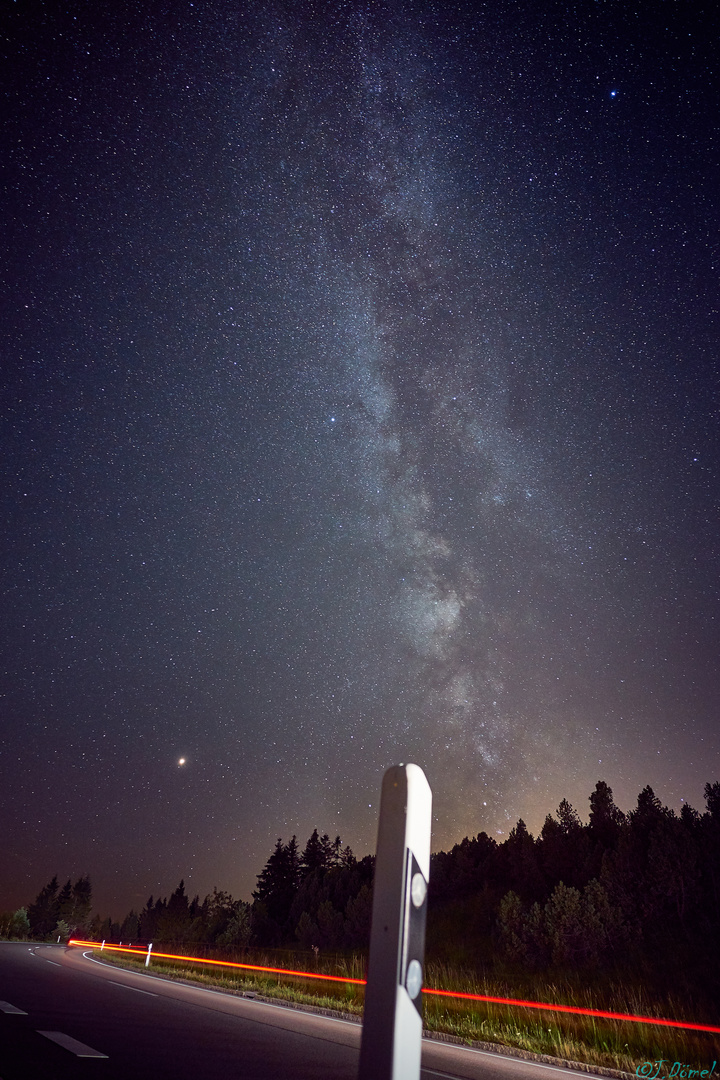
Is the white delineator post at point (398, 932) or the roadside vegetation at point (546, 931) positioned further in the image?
the roadside vegetation at point (546, 931)

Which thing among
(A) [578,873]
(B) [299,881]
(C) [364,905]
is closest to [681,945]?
(A) [578,873]

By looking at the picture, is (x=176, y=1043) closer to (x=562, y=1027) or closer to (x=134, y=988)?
(x=562, y=1027)

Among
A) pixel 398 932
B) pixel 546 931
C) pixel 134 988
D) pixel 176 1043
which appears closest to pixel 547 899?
pixel 546 931

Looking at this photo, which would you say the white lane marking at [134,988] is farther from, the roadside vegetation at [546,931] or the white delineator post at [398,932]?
the white delineator post at [398,932]

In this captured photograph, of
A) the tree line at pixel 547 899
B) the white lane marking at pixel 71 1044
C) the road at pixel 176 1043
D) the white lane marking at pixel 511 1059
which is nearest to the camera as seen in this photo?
the road at pixel 176 1043

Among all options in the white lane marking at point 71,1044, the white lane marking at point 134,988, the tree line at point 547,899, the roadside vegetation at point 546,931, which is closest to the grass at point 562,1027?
the roadside vegetation at point 546,931

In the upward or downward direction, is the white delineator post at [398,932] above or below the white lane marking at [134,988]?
above

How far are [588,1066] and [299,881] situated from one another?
102076 mm

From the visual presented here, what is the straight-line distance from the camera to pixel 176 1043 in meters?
7.29

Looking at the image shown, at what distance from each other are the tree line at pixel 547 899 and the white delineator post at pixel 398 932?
48.1m

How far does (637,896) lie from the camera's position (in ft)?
174

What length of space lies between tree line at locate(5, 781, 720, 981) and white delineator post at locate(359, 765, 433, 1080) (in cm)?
4808

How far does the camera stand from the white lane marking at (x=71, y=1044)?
6.06 metres

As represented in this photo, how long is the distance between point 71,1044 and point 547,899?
66765mm
